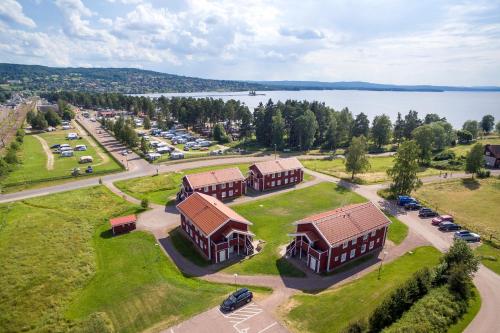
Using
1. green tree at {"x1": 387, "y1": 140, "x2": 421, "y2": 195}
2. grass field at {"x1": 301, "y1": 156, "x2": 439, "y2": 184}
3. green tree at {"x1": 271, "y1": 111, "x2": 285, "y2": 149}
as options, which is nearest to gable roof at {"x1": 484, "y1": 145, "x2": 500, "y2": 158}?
grass field at {"x1": 301, "y1": 156, "x2": 439, "y2": 184}

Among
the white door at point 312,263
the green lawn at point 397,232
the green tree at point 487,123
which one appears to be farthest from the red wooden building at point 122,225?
the green tree at point 487,123

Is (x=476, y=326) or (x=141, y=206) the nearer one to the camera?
(x=476, y=326)

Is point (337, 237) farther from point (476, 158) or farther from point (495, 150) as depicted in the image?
point (495, 150)

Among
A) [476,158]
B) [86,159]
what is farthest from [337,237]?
[86,159]

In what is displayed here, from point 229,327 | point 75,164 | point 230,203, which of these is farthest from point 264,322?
point 75,164

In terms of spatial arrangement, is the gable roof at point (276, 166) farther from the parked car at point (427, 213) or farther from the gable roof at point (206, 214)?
the parked car at point (427, 213)

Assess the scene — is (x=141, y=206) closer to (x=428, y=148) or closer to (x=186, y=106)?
(x=428, y=148)

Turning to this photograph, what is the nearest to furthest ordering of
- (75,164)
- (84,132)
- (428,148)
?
(75,164)
(428,148)
(84,132)

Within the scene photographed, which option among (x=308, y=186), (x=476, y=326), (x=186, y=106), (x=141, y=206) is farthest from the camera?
(x=186, y=106)

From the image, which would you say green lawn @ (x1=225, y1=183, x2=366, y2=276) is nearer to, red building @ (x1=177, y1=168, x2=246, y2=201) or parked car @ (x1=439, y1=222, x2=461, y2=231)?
red building @ (x1=177, y1=168, x2=246, y2=201)
